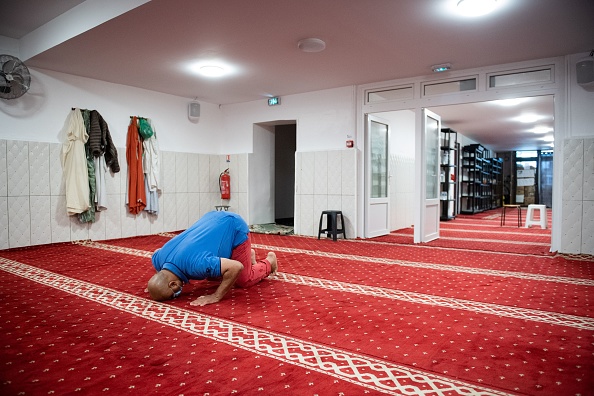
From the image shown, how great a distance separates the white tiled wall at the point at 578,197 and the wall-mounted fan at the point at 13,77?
26.7ft

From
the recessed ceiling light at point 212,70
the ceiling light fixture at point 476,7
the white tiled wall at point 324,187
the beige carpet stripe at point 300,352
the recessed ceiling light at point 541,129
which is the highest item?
the recessed ceiling light at point 541,129

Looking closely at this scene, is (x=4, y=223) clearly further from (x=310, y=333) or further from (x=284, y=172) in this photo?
(x=284, y=172)

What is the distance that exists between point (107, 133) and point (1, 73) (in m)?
1.73

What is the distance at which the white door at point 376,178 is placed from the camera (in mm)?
7676

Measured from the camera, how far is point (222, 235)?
343 cm

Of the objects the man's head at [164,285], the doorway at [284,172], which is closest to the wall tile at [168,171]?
Answer: the doorway at [284,172]

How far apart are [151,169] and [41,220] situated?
2.14 meters

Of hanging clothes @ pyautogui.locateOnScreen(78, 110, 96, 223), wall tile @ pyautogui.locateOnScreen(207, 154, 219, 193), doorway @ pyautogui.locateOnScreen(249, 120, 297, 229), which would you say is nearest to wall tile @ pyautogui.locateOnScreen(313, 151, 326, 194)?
doorway @ pyautogui.locateOnScreen(249, 120, 297, 229)

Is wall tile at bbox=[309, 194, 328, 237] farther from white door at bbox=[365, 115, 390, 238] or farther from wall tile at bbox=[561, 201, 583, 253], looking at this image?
wall tile at bbox=[561, 201, 583, 253]

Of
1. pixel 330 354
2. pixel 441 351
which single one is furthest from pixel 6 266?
pixel 441 351

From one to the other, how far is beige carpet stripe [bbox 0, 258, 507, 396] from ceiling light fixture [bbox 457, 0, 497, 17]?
12.2 ft

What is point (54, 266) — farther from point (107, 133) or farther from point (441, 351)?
point (441, 351)

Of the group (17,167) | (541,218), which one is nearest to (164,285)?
(17,167)

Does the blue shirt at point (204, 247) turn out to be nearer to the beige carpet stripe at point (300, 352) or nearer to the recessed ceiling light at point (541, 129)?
the beige carpet stripe at point (300, 352)
